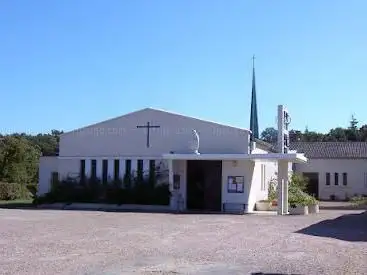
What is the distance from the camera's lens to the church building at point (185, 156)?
32625mm

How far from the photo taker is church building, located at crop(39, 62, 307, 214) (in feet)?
107

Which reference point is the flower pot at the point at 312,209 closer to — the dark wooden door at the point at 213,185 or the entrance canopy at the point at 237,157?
the entrance canopy at the point at 237,157

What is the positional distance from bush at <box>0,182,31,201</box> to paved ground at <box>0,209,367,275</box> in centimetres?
2584

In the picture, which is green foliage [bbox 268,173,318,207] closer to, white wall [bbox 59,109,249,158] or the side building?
white wall [bbox 59,109,249,158]

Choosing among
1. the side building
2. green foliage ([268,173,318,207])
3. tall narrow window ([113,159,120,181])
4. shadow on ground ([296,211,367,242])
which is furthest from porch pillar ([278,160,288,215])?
the side building

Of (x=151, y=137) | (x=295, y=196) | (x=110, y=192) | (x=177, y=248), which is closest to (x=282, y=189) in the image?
(x=295, y=196)

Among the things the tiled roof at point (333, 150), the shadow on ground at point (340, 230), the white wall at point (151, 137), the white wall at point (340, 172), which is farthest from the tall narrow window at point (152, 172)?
the tiled roof at point (333, 150)

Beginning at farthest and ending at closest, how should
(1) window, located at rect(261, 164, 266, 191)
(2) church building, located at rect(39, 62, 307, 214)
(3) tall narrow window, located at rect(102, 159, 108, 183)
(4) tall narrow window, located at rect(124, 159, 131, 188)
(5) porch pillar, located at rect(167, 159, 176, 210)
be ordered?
(1) window, located at rect(261, 164, 266, 191), (3) tall narrow window, located at rect(102, 159, 108, 183), (4) tall narrow window, located at rect(124, 159, 131, 188), (5) porch pillar, located at rect(167, 159, 176, 210), (2) church building, located at rect(39, 62, 307, 214)

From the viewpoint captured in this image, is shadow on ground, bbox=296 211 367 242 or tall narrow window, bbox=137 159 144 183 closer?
shadow on ground, bbox=296 211 367 242

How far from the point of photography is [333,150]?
197 ft

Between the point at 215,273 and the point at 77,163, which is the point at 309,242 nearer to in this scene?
the point at 215,273

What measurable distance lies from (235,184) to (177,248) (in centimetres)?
1914

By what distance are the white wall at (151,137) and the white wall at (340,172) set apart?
26152mm

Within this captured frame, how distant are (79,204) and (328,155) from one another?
103ft
